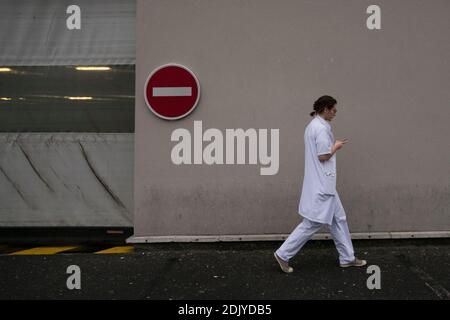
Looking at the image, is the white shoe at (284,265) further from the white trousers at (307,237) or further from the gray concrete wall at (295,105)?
the gray concrete wall at (295,105)

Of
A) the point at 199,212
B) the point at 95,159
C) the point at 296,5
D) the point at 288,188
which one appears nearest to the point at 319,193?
the point at 288,188

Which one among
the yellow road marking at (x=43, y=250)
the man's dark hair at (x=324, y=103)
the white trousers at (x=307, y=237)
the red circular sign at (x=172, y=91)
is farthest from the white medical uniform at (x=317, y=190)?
the yellow road marking at (x=43, y=250)

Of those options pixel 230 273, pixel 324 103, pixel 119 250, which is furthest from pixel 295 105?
pixel 119 250

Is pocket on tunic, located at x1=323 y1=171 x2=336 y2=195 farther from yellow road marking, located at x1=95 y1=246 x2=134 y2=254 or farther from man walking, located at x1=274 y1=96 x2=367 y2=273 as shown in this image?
yellow road marking, located at x1=95 y1=246 x2=134 y2=254

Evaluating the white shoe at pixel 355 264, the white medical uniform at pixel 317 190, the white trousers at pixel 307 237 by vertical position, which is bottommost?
the white shoe at pixel 355 264

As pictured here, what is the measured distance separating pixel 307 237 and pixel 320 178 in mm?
598

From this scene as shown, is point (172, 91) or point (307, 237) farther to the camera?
point (172, 91)

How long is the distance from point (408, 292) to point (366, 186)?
164cm

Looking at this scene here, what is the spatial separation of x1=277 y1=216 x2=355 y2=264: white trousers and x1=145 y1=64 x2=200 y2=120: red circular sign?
1889mm

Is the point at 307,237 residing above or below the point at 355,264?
above

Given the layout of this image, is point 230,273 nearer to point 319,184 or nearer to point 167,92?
point 319,184

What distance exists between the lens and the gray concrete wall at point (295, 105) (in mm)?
5402

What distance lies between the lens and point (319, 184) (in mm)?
4512
